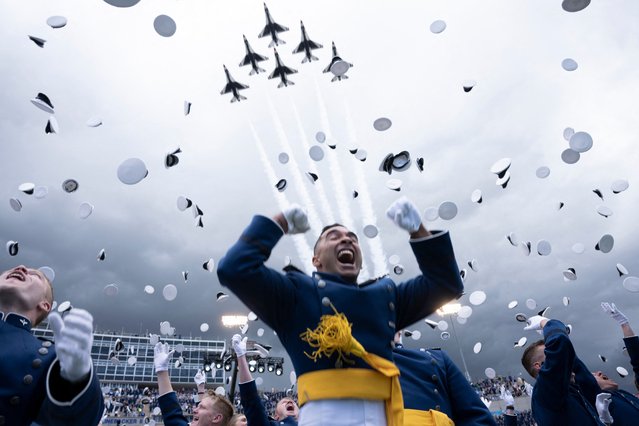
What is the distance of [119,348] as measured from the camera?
13.5 metres

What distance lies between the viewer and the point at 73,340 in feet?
7.11

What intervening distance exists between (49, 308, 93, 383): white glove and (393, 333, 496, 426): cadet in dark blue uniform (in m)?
2.11

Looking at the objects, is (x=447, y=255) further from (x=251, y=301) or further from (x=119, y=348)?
(x=119, y=348)

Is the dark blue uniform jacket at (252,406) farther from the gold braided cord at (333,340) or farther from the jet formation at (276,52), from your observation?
the jet formation at (276,52)

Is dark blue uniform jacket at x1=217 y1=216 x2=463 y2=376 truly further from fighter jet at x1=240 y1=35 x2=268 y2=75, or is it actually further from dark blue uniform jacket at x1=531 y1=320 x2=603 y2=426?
fighter jet at x1=240 y1=35 x2=268 y2=75

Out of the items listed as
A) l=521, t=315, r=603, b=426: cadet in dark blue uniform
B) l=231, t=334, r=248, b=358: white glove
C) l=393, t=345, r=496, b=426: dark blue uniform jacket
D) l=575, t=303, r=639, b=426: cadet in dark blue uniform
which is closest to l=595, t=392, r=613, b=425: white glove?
l=575, t=303, r=639, b=426: cadet in dark blue uniform

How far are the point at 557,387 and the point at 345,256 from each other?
3.04m

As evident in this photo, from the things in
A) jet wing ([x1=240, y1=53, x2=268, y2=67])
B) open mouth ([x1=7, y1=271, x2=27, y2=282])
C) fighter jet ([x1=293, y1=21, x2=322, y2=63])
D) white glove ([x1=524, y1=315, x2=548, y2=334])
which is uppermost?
jet wing ([x1=240, y1=53, x2=268, y2=67])

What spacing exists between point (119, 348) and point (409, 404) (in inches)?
496

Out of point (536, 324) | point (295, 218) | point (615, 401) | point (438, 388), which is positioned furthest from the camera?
point (615, 401)

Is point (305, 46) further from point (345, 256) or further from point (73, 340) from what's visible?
point (73, 340)

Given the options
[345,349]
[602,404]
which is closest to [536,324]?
[602,404]

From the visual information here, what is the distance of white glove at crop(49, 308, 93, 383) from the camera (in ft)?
7.08

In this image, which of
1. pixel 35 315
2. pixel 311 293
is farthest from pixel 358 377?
pixel 35 315
